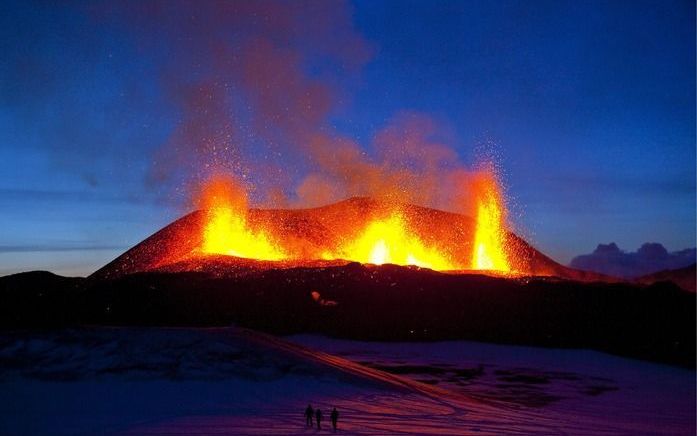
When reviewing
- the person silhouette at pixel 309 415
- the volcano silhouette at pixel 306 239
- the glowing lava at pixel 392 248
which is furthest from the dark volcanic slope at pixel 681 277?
the person silhouette at pixel 309 415

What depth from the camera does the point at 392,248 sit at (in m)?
81.9

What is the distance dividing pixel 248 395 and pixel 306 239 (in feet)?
176

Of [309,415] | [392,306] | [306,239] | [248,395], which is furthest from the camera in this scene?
[306,239]

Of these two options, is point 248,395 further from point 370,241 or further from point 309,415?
point 370,241

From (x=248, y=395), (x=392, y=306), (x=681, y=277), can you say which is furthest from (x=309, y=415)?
(x=681, y=277)

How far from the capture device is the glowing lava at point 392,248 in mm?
76750

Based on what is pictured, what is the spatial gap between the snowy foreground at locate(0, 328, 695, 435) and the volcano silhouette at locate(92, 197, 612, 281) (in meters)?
29.9

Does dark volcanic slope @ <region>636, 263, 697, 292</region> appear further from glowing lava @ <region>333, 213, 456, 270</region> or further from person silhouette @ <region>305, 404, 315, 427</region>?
person silhouette @ <region>305, 404, 315, 427</region>

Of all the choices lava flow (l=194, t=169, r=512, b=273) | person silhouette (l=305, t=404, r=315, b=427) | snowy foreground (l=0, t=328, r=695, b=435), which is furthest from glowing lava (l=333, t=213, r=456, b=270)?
person silhouette (l=305, t=404, r=315, b=427)

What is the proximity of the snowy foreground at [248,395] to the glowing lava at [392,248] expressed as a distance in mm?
44267

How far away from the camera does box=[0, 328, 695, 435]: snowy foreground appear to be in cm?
1898

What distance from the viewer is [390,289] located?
52531 millimetres

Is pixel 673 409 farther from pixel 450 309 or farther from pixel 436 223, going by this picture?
pixel 436 223

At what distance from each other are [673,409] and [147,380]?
21112 millimetres
